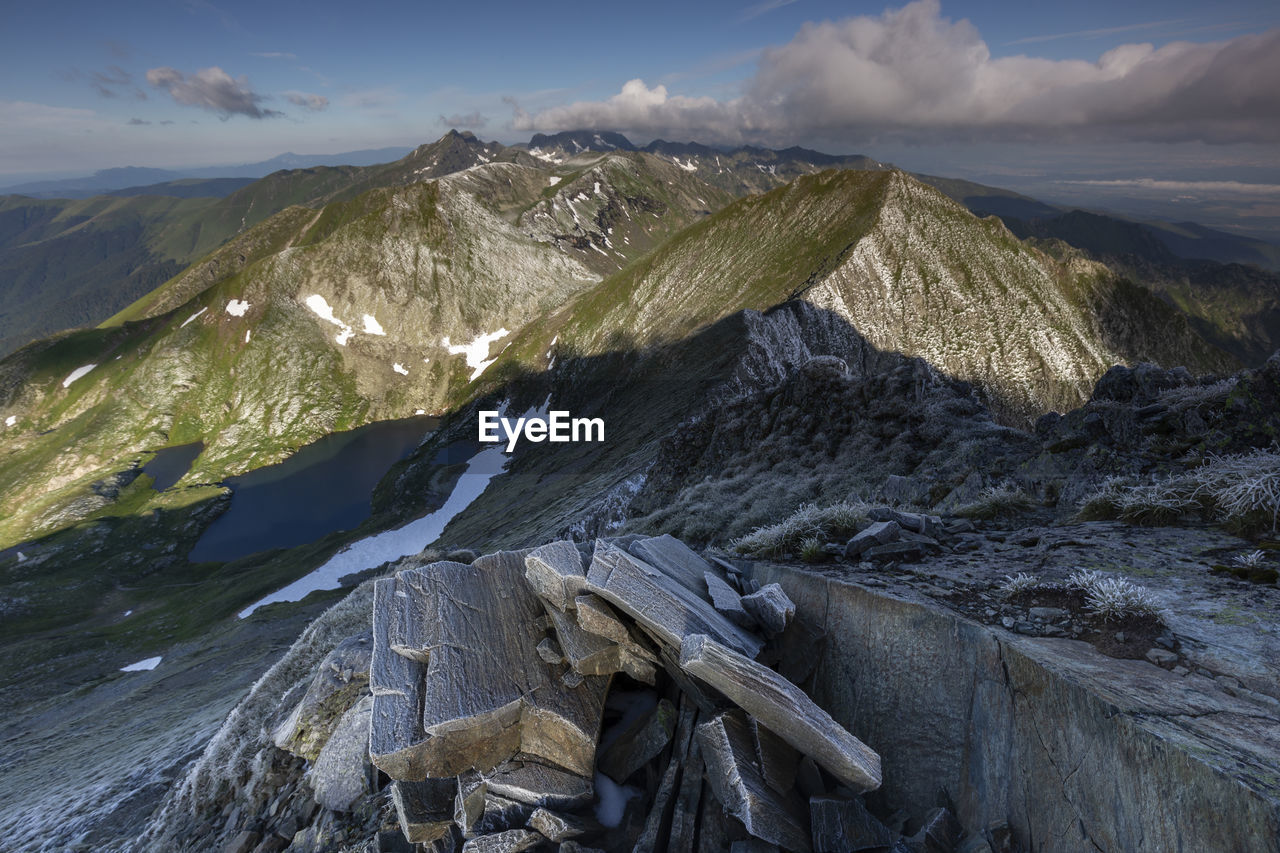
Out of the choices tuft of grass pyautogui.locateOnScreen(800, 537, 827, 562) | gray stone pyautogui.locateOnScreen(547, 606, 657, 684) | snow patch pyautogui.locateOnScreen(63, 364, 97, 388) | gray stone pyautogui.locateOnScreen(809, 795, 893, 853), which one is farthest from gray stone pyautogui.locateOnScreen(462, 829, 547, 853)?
snow patch pyautogui.locateOnScreen(63, 364, 97, 388)

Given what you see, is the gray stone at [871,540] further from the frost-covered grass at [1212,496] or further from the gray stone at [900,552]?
the frost-covered grass at [1212,496]

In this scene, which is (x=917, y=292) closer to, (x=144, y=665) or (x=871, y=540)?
(x=871, y=540)

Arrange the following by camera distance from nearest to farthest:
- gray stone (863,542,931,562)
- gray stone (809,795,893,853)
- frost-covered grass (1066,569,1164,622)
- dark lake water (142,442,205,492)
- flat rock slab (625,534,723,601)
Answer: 1. gray stone (809,795,893,853)
2. frost-covered grass (1066,569,1164,622)
3. gray stone (863,542,931,562)
4. flat rock slab (625,534,723,601)
5. dark lake water (142,442,205,492)

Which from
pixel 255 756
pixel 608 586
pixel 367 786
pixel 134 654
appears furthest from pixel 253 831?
pixel 134 654

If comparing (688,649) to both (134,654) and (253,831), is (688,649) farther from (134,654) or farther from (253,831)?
(134,654)

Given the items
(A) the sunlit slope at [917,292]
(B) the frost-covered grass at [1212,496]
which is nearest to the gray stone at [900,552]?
(B) the frost-covered grass at [1212,496]

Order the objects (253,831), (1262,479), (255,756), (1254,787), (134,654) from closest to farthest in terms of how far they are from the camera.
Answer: (1254,787) < (1262,479) < (253,831) < (255,756) < (134,654)

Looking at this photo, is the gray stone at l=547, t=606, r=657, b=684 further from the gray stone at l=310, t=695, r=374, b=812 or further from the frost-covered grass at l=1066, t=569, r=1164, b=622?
the frost-covered grass at l=1066, t=569, r=1164, b=622
